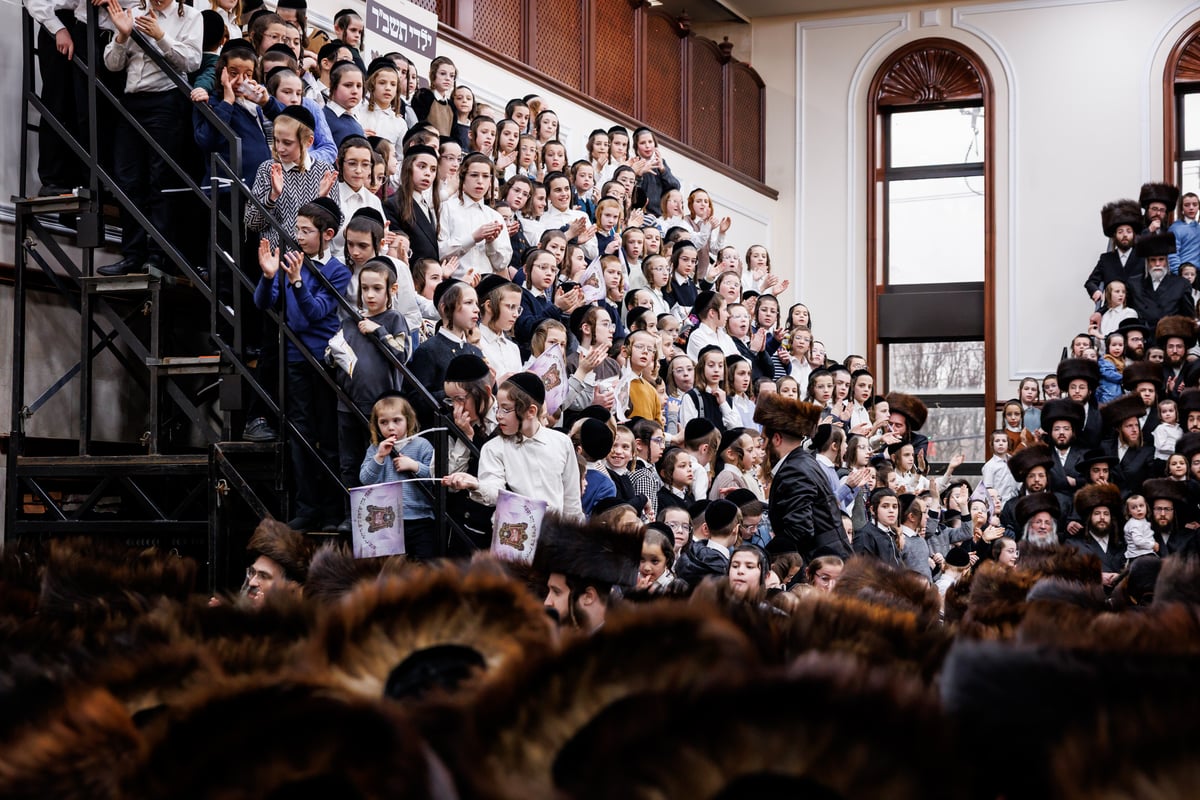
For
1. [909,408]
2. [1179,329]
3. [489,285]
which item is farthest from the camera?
[1179,329]

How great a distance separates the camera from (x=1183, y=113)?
16.7 metres

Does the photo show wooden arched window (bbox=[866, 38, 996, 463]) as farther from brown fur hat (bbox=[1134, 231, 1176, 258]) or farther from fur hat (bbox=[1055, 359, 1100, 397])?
fur hat (bbox=[1055, 359, 1100, 397])

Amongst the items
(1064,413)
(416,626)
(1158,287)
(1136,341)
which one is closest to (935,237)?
(1158,287)

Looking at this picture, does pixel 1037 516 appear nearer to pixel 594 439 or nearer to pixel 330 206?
pixel 594 439

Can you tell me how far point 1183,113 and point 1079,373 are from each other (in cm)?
507

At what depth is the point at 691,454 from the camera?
7691mm

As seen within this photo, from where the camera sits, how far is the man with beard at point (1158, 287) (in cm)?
1434

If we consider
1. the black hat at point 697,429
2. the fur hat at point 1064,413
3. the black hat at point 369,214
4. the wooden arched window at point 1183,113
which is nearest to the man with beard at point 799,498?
the black hat at point 697,429

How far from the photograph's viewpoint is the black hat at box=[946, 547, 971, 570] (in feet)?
32.7

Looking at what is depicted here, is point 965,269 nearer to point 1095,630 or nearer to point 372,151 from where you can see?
point 372,151

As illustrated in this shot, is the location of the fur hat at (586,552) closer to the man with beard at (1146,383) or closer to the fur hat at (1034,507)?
the fur hat at (1034,507)

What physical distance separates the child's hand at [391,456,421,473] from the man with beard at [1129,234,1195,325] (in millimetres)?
10862

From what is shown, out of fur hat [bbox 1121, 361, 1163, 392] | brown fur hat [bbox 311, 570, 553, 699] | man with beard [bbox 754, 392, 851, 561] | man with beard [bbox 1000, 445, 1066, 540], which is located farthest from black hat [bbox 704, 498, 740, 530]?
fur hat [bbox 1121, 361, 1163, 392]

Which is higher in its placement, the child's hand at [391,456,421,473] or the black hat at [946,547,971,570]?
the child's hand at [391,456,421,473]
